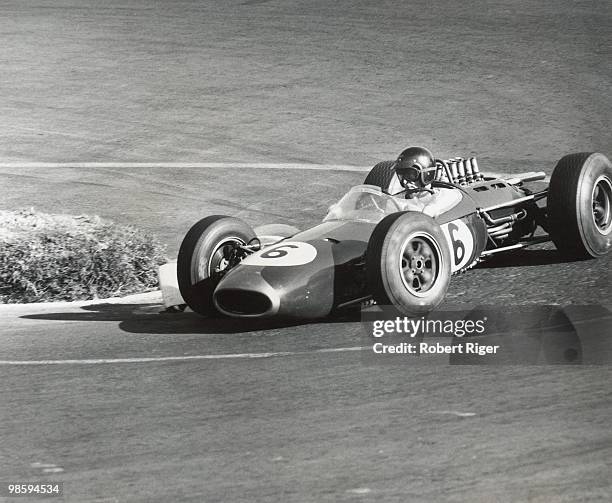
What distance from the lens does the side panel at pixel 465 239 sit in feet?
33.4

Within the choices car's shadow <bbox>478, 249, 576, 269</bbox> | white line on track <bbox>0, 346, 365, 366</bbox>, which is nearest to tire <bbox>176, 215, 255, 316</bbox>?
white line on track <bbox>0, 346, 365, 366</bbox>

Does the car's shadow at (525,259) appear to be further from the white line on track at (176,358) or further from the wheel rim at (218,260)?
the white line on track at (176,358)

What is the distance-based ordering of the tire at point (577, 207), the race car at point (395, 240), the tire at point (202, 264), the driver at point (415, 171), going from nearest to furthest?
the race car at point (395, 240) < the tire at point (202, 264) < the driver at point (415, 171) < the tire at point (577, 207)

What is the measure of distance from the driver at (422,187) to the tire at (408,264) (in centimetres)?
77

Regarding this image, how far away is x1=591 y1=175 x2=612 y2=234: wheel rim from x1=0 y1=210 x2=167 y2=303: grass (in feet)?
12.2

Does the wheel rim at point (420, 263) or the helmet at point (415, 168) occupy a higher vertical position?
the helmet at point (415, 168)

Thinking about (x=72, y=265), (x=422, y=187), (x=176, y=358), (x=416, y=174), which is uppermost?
(x=416, y=174)

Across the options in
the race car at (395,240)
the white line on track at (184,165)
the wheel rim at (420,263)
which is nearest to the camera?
the race car at (395,240)

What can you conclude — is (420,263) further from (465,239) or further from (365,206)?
(465,239)

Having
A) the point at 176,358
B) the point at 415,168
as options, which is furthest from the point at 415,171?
the point at 176,358

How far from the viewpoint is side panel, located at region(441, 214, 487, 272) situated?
10.2m

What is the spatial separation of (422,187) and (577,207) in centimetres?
127

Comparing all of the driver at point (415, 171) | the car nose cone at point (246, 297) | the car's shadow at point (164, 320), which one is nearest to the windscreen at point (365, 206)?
the driver at point (415, 171)

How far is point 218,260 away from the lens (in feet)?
32.9
